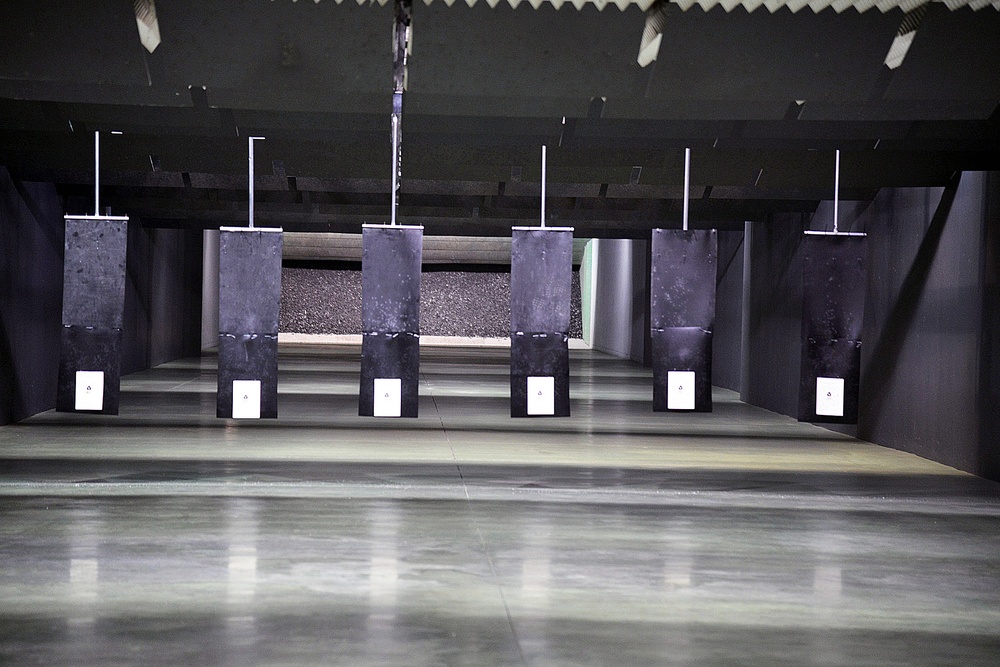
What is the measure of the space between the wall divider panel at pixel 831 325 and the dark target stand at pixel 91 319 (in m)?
4.91

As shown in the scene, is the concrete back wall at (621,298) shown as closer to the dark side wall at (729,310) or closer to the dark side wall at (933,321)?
the dark side wall at (729,310)

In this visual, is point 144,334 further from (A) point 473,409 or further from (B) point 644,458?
(B) point 644,458

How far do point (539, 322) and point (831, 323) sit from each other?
214 cm

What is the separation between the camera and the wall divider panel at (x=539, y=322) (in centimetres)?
831

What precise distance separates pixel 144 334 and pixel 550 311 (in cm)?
1150

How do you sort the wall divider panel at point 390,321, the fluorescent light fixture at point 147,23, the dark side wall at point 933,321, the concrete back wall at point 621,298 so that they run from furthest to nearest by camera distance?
the concrete back wall at point 621,298 < the wall divider panel at point 390,321 < the dark side wall at point 933,321 < the fluorescent light fixture at point 147,23

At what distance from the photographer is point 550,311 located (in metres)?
8.38

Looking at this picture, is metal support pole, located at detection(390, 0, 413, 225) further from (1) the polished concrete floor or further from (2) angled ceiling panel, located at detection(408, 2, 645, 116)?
(1) the polished concrete floor

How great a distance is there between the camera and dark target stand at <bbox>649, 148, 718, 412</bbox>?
8.60 m

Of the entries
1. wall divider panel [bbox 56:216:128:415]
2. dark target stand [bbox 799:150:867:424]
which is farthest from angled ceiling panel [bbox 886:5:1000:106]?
wall divider panel [bbox 56:216:128:415]

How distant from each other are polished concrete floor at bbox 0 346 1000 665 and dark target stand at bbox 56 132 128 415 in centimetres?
38

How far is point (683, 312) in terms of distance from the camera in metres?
8.64

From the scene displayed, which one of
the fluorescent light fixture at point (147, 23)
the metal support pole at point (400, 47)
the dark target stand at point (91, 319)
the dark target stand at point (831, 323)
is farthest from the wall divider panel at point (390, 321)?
the dark target stand at point (831, 323)

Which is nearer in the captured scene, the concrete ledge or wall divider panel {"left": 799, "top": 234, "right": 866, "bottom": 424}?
wall divider panel {"left": 799, "top": 234, "right": 866, "bottom": 424}
